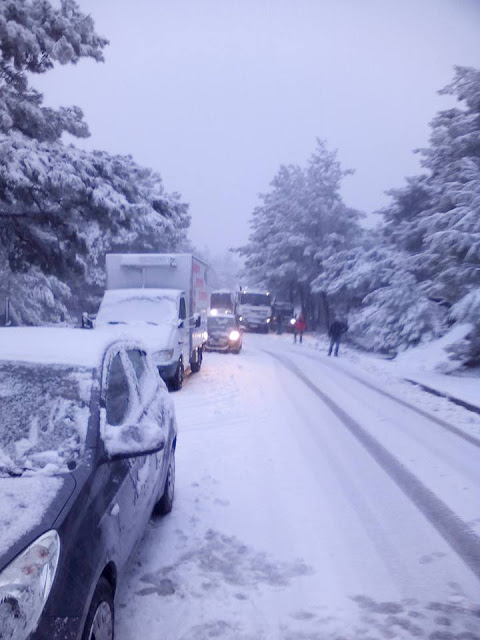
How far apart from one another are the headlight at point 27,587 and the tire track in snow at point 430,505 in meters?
3.54

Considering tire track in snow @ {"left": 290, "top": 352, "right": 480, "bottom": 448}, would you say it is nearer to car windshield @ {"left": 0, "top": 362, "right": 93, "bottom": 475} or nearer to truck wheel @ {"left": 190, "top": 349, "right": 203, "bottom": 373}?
truck wheel @ {"left": 190, "top": 349, "right": 203, "bottom": 373}

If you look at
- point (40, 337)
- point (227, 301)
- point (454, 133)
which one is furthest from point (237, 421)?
point (227, 301)

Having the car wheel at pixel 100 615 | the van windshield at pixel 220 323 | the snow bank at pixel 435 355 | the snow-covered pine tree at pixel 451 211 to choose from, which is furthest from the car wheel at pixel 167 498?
the van windshield at pixel 220 323

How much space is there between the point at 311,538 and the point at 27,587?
3.38m

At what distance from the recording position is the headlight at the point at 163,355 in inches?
499

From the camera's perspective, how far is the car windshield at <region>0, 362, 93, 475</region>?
333 centimetres

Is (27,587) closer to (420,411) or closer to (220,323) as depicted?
(420,411)

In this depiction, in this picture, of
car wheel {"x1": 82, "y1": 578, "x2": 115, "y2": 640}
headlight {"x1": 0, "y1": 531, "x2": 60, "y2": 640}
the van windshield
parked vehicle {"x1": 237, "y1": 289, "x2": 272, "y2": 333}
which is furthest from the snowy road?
parked vehicle {"x1": 237, "y1": 289, "x2": 272, "y2": 333}

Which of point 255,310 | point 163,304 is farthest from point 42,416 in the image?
point 255,310

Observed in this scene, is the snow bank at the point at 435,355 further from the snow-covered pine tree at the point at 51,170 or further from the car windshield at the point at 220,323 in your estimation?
the snow-covered pine tree at the point at 51,170

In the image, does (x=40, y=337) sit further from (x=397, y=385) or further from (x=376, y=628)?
(x=397, y=385)

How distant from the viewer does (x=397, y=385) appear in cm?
1647

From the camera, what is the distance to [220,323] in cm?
2425

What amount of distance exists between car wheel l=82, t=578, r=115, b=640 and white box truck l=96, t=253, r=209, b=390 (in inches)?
379
